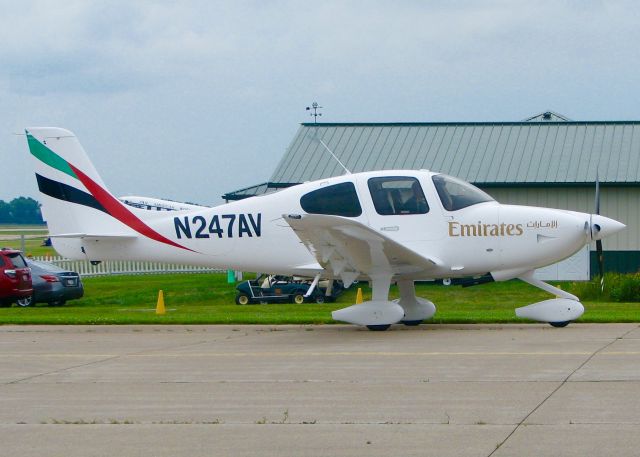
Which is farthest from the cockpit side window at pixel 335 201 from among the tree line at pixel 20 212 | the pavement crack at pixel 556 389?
the tree line at pixel 20 212

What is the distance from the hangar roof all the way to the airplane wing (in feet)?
68.3

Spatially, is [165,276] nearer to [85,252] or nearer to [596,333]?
[85,252]

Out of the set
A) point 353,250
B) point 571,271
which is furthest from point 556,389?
point 571,271

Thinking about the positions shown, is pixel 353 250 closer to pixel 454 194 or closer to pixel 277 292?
pixel 454 194

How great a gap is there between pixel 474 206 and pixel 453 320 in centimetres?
260

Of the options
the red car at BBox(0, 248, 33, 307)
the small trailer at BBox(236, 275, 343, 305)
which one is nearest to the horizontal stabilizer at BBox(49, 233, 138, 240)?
the red car at BBox(0, 248, 33, 307)

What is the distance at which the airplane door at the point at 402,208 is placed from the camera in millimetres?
15883

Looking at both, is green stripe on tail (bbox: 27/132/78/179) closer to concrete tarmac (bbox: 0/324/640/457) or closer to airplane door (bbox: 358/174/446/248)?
concrete tarmac (bbox: 0/324/640/457)

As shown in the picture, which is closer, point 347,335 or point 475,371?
point 475,371

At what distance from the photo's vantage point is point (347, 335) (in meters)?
15.5

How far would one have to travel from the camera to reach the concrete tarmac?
7.70 m

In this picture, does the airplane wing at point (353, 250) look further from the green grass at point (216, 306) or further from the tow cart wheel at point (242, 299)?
the tow cart wheel at point (242, 299)

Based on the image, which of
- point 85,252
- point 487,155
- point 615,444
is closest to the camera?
→ point 615,444

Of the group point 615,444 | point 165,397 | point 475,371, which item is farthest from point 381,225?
point 615,444
